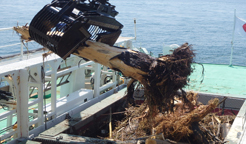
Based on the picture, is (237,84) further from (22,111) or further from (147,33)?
(147,33)

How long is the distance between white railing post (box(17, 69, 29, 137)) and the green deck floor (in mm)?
5577

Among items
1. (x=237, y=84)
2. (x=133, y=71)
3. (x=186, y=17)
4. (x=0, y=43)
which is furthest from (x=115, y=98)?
(x=186, y=17)

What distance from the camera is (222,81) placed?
484 inches

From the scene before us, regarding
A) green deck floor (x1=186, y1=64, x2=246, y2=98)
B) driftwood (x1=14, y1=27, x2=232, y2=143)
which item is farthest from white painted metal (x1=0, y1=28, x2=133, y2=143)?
green deck floor (x1=186, y1=64, x2=246, y2=98)

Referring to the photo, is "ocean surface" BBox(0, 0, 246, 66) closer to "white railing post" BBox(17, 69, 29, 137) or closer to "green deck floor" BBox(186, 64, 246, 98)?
"green deck floor" BBox(186, 64, 246, 98)

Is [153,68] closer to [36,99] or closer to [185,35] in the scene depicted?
[36,99]

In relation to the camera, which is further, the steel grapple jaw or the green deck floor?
the green deck floor

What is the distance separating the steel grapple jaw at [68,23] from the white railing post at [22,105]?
3.40 feet

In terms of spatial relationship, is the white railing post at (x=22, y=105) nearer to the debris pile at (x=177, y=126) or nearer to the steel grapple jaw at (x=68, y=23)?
the steel grapple jaw at (x=68, y=23)

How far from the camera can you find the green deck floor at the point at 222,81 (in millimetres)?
10906

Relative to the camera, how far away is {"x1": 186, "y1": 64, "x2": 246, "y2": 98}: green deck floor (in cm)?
1091

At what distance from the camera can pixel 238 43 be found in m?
36.6

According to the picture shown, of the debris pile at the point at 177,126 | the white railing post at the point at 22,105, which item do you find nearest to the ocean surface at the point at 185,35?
the debris pile at the point at 177,126

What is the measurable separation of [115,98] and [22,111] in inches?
123
